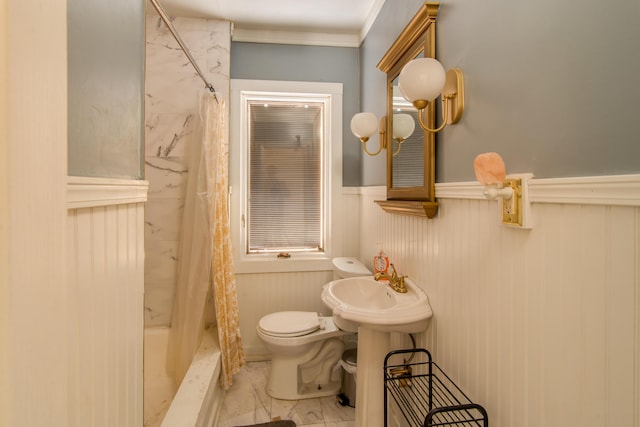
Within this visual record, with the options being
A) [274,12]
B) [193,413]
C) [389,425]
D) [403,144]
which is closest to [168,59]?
[274,12]

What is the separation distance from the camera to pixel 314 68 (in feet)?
8.34

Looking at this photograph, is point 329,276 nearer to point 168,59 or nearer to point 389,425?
point 389,425

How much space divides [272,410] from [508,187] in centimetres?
188

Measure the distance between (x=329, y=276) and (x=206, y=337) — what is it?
3.37ft

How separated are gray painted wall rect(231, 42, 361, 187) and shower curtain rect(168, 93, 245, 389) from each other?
0.59 m

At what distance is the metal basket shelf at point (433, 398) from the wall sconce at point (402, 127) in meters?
1.03

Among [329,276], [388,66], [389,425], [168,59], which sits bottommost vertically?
[389,425]

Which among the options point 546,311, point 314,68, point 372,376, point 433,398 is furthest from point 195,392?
point 314,68

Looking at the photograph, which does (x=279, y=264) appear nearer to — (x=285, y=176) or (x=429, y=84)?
(x=285, y=176)

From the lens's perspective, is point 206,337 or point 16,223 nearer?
point 16,223

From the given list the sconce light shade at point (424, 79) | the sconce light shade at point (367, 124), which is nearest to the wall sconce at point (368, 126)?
the sconce light shade at point (367, 124)

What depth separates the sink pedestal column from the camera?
1.48 meters

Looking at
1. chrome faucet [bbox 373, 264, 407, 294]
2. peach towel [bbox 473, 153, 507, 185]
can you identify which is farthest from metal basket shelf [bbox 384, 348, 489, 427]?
peach towel [bbox 473, 153, 507, 185]

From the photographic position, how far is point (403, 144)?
1.66 m
